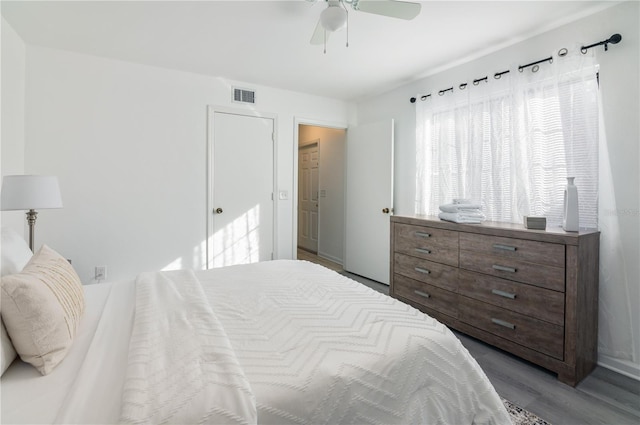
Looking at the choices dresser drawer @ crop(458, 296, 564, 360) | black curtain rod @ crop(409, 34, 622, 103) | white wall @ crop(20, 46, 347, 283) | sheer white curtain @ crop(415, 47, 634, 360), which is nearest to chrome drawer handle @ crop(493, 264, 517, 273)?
dresser drawer @ crop(458, 296, 564, 360)

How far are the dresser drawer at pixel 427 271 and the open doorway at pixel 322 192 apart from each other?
191 centimetres

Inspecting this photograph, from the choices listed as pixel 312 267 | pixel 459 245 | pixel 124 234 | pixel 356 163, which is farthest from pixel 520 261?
pixel 124 234

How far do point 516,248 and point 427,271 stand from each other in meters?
0.78

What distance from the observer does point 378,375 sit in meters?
1.03

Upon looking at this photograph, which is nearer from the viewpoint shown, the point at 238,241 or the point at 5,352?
the point at 5,352

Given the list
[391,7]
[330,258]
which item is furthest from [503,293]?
[330,258]

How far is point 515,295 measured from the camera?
2.17m

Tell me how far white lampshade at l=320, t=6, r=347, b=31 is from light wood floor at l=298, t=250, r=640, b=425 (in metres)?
2.37

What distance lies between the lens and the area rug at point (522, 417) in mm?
1598

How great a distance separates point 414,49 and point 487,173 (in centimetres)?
128

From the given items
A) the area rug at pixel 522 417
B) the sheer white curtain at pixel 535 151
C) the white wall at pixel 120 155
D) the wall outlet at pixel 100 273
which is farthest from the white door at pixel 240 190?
the area rug at pixel 522 417

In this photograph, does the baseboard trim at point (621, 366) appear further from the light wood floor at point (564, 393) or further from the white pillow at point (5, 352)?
the white pillow at point (5, 352)

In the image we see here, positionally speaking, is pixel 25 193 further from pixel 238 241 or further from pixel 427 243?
pixel 427 243

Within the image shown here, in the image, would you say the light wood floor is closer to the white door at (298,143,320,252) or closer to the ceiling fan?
the ceiling fan
